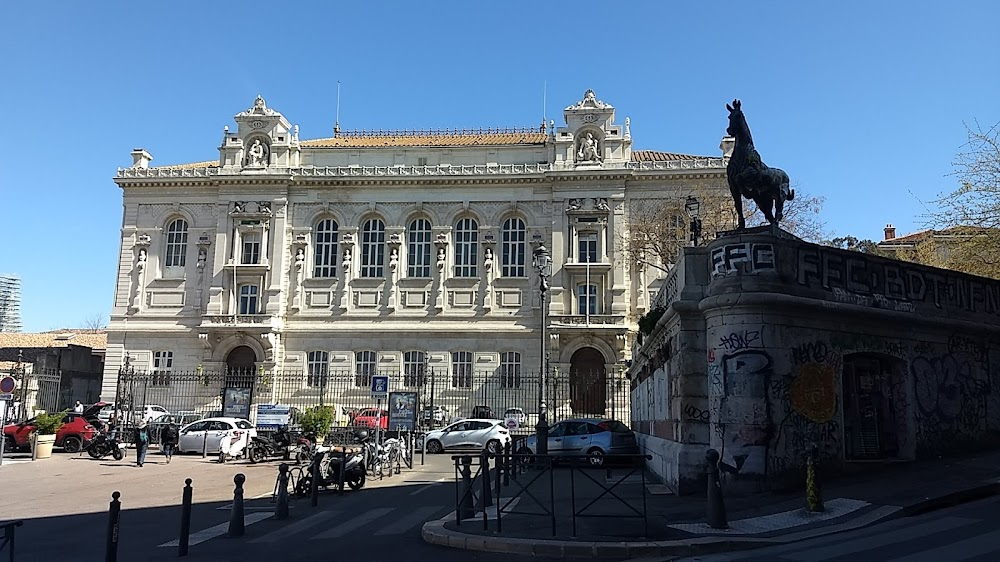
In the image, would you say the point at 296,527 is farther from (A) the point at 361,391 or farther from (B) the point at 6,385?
(A) the point at 361,391

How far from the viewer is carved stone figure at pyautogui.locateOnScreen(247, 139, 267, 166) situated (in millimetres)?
46531

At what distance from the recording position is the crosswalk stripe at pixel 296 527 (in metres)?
10.8

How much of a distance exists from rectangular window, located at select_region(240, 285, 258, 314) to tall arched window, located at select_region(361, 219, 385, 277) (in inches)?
273

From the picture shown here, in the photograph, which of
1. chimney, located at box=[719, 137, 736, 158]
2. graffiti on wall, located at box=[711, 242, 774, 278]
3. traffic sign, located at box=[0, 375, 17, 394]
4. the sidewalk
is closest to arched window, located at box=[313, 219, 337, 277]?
traffic sign, located at box=[0, 375, 17, 394]

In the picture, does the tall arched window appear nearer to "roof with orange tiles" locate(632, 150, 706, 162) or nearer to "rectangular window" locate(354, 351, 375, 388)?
"rectangular window" locate(354, 351, 375, 388)

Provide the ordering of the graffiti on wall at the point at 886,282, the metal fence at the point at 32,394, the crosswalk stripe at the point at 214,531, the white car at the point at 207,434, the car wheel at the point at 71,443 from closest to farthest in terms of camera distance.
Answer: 1. the crosswalk stripe at the point at 214,531
2. the graffiti on wall at the point at 886,282
3. the white car at the point at 207,434
4. the car wheel at the point at 71,443
5. the metal fence at the point at 32,394

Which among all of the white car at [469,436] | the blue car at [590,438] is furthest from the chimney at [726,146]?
the blue car at [590,438]

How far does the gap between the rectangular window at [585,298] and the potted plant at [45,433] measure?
26.9 metres

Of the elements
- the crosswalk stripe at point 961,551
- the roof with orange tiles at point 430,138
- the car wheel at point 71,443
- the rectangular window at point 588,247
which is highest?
the roof with orange tiles at point 430,138

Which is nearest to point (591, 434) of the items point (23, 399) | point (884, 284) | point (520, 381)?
point (884, 284)

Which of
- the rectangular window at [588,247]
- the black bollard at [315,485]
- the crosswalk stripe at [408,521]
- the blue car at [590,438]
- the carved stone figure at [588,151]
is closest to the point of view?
the crosswalk stripe at [408,521]

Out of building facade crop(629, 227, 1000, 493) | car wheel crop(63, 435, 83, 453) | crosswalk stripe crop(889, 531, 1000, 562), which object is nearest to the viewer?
crosswalk stripe crop(889, 531, 1000, 562)

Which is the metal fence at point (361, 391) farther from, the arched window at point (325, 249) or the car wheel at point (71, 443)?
the car wheel at point (71, 443)

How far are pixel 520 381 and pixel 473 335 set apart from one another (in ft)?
14.2
